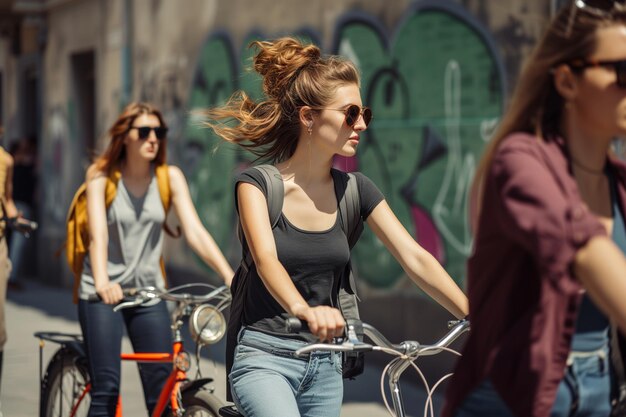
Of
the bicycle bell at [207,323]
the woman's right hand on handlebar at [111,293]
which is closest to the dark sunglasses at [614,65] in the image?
the bicycle bell at [207,323]

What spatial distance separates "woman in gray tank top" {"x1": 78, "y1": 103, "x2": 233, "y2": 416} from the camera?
515 centimetres

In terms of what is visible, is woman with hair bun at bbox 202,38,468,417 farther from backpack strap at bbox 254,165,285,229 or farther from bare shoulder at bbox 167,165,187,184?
bare shoulder at bbox 167,165,187,184

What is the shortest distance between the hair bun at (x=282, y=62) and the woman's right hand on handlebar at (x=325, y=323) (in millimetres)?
1047

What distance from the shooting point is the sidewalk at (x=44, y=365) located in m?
7.58

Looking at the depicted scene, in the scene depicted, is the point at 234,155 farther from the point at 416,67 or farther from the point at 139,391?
the point at 139,391

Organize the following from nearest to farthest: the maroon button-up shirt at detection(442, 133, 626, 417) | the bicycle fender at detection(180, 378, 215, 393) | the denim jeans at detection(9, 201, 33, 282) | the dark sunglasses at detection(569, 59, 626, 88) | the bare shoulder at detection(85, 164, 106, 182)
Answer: the maroon button-up shirt at detection(442, 133, 626, 417) → the dark sunglasses at detection(569, 59, 626, 88) → the bicycle fender at detection(180, 378, 215, 393) → the bare shoulder at detection(85, 164, 106, 182) → the denim jeans at detection(9, 201, 33, 282)

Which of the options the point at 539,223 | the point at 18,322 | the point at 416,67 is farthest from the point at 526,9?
the point at 18,322

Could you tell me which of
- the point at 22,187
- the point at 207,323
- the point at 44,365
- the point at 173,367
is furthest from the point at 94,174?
the point at 22,187

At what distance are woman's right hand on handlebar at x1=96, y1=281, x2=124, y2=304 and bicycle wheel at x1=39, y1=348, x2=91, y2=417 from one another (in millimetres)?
457

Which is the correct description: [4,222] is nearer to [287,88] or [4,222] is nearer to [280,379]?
[287,88]

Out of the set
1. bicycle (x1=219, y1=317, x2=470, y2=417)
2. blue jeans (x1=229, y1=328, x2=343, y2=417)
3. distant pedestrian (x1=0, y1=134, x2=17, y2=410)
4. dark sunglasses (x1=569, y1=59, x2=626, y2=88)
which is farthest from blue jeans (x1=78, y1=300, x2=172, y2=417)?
dark sunglasses (x1=569, y1=59, x2=626, y2=88)

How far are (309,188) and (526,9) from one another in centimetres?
439

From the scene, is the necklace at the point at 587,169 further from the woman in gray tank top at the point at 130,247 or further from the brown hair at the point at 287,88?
the woman in gray tank top at the point at 130,247

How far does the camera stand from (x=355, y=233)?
12.6 feet
